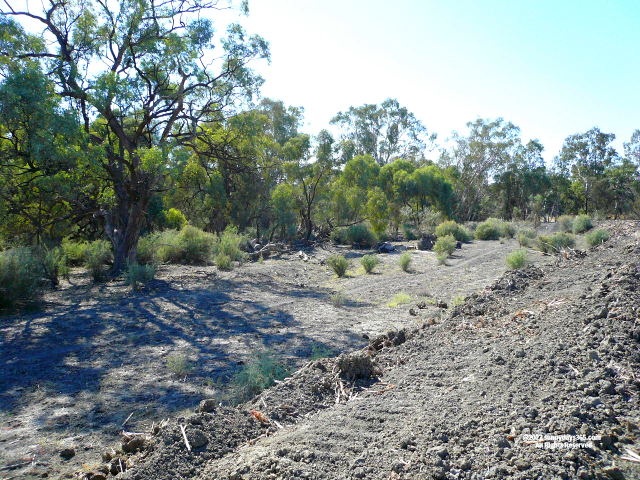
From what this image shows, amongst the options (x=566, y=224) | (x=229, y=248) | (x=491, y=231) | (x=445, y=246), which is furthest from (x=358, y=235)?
(x=566, y=224)

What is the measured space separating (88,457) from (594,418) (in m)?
3.82

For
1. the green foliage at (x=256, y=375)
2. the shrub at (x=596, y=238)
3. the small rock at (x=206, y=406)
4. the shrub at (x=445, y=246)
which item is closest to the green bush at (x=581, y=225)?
the shrub at (x=596, y=238)

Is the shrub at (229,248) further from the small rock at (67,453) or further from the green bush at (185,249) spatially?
the small rock at (67,453)

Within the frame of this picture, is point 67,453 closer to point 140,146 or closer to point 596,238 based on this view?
point 140,146

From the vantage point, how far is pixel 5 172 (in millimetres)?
10266

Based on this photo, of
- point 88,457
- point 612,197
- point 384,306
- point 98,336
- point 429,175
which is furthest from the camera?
point 612,197

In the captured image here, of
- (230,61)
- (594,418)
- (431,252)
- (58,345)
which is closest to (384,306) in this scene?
(58,345)

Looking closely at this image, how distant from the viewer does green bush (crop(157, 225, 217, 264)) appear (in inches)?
621

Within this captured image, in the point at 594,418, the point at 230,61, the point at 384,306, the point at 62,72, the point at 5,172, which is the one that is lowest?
the point at 384,306

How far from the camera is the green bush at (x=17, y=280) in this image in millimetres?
8719

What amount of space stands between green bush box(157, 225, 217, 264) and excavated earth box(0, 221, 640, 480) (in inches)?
296

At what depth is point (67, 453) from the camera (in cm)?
366

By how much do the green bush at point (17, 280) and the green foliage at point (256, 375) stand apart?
582cm

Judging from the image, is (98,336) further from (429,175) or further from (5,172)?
(429,175)
